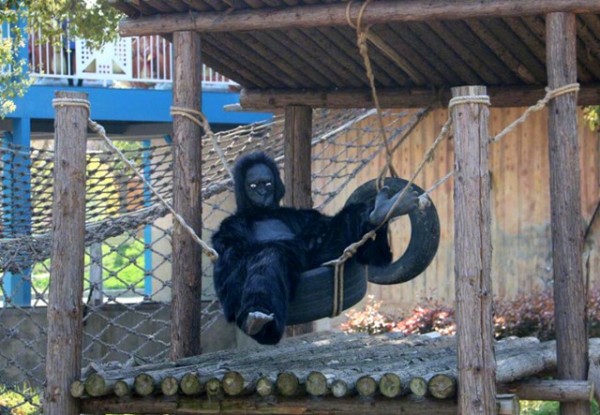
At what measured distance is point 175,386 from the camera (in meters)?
5.21

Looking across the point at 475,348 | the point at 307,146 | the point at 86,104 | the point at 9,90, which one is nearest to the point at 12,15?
the point at 9,90

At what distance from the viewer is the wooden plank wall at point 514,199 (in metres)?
11.8

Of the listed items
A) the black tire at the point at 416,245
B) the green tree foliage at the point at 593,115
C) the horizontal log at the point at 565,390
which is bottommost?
the horizontal log at the point at 565,390

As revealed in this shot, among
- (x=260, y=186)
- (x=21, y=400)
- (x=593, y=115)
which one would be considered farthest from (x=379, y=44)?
(x=21, y=400)

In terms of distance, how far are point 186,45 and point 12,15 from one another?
290cm

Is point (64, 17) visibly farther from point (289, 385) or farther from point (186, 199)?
point (289, 385)

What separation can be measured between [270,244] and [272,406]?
3.11 ft

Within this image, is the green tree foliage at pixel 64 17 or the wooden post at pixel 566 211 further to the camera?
the green tree foliage at pixel 64 17

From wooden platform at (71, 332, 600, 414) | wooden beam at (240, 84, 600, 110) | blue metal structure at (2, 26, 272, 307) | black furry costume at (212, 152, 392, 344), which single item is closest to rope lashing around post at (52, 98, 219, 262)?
black furry costume at (212, 152, 392, 344)

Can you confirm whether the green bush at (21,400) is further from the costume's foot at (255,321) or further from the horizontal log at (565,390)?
the horizontal log at (565,390)

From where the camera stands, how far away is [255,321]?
5305mm

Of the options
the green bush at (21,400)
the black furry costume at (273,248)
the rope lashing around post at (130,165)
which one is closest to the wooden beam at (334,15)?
the black furry costume at (273,248)

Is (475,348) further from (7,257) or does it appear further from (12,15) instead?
(12,15)

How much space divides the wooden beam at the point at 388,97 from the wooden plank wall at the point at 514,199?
4.48 m
